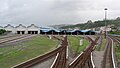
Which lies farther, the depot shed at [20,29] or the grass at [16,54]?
the depot shed at [20,29]

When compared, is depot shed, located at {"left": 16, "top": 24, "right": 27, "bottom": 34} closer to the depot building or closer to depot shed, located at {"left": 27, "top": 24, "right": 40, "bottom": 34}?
the depot building

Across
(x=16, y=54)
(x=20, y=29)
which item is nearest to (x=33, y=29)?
(x=20, y=29)

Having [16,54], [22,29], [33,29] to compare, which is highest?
[22,29]

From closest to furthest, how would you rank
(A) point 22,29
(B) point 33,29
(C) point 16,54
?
(C) point 16,54, (B) point 33,29, (A) point 22,29

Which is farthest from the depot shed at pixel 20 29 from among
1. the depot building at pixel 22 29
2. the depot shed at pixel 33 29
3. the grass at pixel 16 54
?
the grass at pixel 16 54

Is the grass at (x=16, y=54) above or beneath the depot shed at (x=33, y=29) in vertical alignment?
beneath

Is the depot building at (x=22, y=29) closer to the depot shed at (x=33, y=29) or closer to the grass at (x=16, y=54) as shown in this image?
the depot shed at (x=33, y=29)

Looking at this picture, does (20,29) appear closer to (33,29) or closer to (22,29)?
(22,29)

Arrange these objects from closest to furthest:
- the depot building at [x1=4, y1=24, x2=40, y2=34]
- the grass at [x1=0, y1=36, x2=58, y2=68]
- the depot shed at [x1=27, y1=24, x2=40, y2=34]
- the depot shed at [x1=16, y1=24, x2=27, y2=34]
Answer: the grass at [x1=0, y1=36, x2=58, y2=68] < the depot shed at [x1=27, y1=24, x2=40, y2=34] < the depot building at [x1=4, y1=24, x2=40, y2=34] < the depot shed at [x1=16, y1=24, x2=27, y2=34]

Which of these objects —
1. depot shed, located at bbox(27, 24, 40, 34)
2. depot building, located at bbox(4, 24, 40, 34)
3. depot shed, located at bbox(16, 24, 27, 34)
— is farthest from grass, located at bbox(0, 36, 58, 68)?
depot shed, located at bbox(16, 24, 27, 34)

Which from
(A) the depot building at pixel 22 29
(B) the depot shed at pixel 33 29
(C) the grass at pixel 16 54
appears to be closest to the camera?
(C) the grass at pixel 16 54

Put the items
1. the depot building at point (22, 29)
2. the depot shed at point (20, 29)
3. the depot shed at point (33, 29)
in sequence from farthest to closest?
the depot shed at point (20, 29) → the depot building at point (22, 29) → the depot shed at point (33, 29)

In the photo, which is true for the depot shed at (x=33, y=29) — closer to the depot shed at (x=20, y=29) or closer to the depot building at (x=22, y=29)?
the depot building at (x=22, y=29)

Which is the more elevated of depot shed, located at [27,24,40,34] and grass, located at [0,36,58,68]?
depot shed, located at [27,24,40,34]
